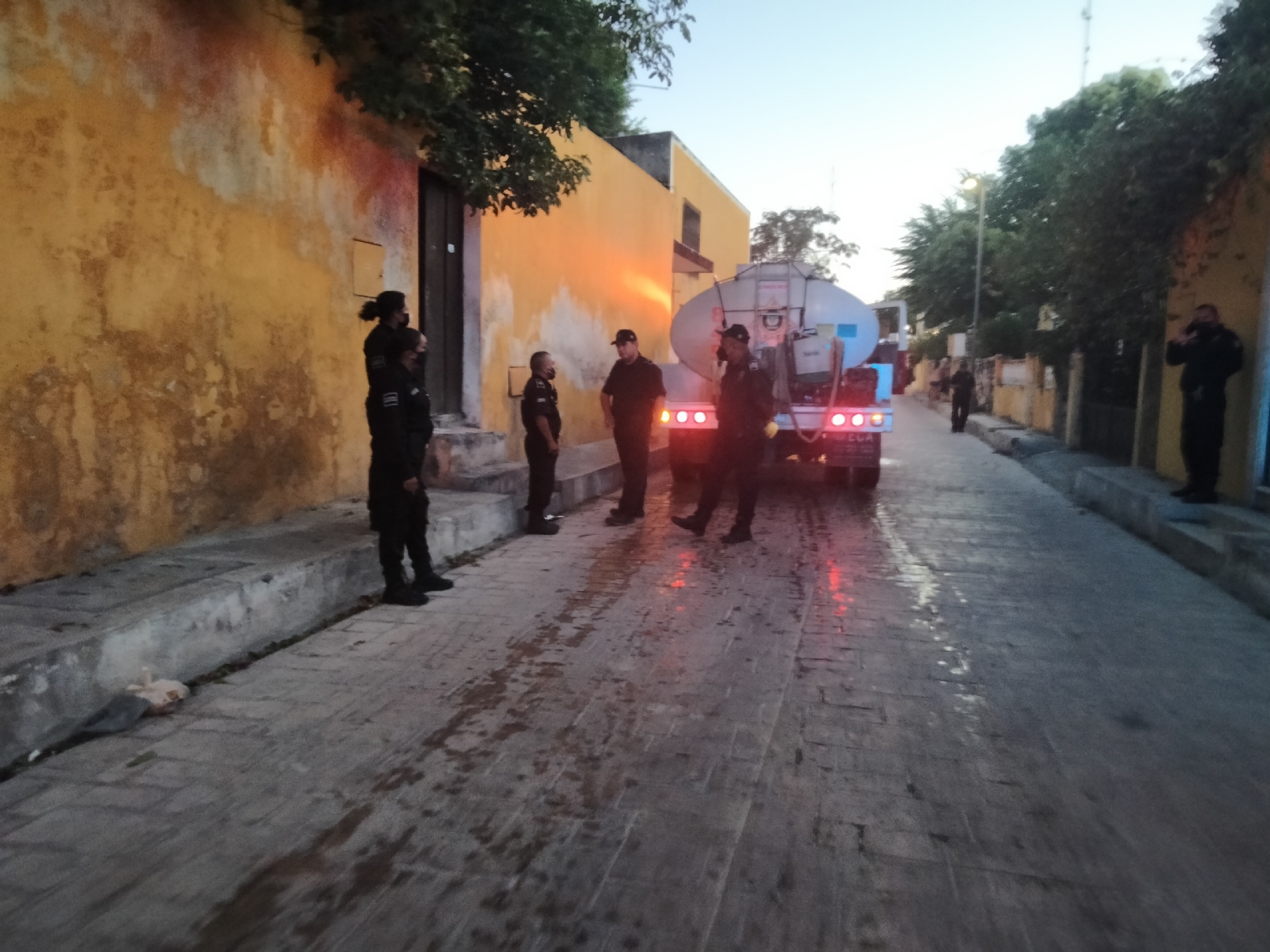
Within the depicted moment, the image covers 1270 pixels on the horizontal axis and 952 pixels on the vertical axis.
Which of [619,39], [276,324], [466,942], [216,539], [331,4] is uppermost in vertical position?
[619,39]

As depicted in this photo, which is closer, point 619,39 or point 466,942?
point 466,942

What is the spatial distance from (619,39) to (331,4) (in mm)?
2980

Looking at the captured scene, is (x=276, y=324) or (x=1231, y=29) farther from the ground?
(x=1231, y=29)

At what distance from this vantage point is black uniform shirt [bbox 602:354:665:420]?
8.06 meters

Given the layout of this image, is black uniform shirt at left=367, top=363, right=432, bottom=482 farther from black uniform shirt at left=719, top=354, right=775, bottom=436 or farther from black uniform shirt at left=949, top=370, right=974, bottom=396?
black uniform shirt at left=949, top=370, right=974, bottom=396

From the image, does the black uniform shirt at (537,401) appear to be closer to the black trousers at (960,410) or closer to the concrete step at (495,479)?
the concrete step at (495,479)

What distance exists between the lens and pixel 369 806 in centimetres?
309

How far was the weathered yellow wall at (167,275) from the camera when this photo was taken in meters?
4.43

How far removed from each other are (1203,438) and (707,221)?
51.9 ft

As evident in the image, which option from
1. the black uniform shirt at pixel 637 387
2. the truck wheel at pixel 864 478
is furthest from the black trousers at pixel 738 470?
the truck wheel at pixel 864 478

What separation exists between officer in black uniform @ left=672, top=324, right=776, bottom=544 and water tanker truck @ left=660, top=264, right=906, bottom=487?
7.74ft

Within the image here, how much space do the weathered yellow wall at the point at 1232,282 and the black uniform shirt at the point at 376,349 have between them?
21.8 ft

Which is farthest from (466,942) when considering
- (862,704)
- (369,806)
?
(862,704)

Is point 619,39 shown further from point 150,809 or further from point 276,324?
point 150,809
